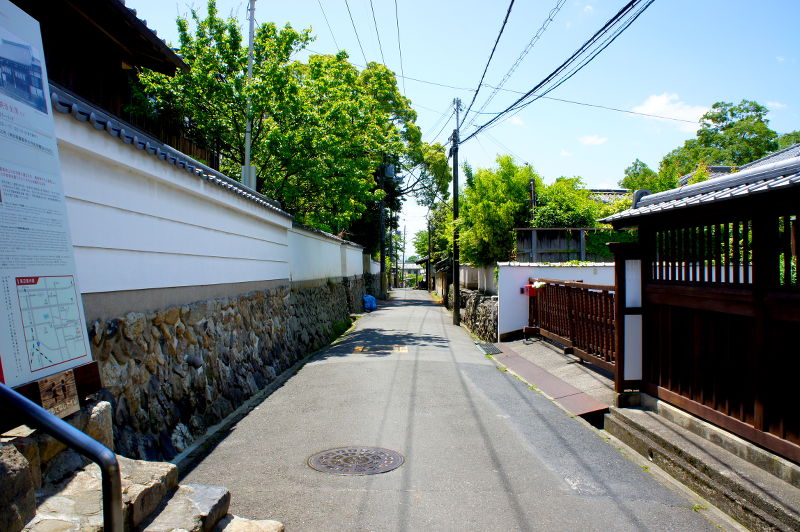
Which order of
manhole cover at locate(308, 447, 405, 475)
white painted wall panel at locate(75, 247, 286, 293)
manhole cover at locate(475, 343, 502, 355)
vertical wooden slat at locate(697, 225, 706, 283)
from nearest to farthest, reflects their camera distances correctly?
white painted wall panel at locate(75, 247, 286, 293) < manhole cover at locate(308, 447, 405, 475) < vertical wooden slat at locate(697, 225, 706, 283) < manhole cover at locate(475, 343, 502, 355)

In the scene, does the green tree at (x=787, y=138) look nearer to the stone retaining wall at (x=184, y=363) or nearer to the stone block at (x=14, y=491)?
the stone retaining wall at (x=184, y=363)

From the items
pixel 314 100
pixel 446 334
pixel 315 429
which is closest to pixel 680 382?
pixel 315 429

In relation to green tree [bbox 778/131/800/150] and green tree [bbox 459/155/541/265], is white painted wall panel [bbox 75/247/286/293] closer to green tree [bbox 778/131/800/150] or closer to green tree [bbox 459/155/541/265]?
green tree [bbox 459/155/541/265]

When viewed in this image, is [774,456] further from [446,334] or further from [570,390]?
[446,334]

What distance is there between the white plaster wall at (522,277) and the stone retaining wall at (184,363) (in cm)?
612

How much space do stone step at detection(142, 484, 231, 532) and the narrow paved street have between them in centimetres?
81

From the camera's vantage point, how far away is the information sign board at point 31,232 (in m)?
3.19

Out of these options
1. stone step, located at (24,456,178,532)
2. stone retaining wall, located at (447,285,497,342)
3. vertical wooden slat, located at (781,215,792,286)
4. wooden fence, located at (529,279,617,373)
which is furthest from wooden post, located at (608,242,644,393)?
stone retaining wall, located at (447,285,497,342)

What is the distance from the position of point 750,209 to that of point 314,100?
13775 millimetres

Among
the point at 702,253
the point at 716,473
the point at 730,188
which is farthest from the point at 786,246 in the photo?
the point at 716,473

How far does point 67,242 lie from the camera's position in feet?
12.4

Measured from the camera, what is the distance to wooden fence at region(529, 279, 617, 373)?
8.76 metres

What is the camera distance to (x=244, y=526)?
3602 millimetres

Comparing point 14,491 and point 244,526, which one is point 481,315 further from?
point 14,491
